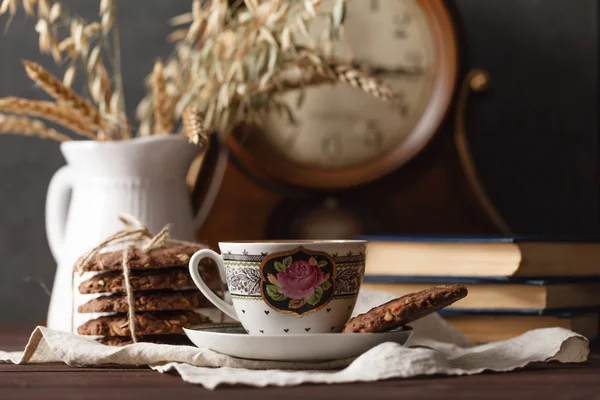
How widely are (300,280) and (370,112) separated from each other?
576mm

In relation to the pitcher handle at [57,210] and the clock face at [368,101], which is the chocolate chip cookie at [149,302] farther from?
the clock face at [368,101]

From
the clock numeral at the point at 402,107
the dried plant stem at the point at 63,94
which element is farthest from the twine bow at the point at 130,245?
the clock numeral at the point at 402,107

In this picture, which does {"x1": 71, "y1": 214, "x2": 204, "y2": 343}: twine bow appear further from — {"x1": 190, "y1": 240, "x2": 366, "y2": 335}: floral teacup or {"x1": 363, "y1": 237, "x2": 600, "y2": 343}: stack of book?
{"x1": 363, "y1": 237, "x2": 600, "y2": 343}: stack of book

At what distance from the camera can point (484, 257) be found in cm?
96

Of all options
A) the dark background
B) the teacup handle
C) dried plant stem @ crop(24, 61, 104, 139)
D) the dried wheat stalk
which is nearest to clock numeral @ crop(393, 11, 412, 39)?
the dark background

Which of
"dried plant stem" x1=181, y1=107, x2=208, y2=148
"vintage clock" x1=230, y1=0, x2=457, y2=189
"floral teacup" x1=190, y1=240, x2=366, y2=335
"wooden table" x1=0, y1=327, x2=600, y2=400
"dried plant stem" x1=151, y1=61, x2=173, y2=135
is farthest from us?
"vintage clock" x1=230, y1=0, x2=457, y2=189

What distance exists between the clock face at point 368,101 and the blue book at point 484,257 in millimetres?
269

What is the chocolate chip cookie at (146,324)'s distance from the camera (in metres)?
0.83

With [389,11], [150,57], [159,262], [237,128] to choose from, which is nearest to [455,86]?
[389,11]

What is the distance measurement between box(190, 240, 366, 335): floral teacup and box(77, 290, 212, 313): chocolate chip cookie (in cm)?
8

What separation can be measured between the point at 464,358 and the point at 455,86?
0.59m

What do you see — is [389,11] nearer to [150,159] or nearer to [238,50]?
[238,50]

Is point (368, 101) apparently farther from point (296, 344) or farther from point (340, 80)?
point (296, 344)

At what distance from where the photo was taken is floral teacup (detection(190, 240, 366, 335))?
753 mm
